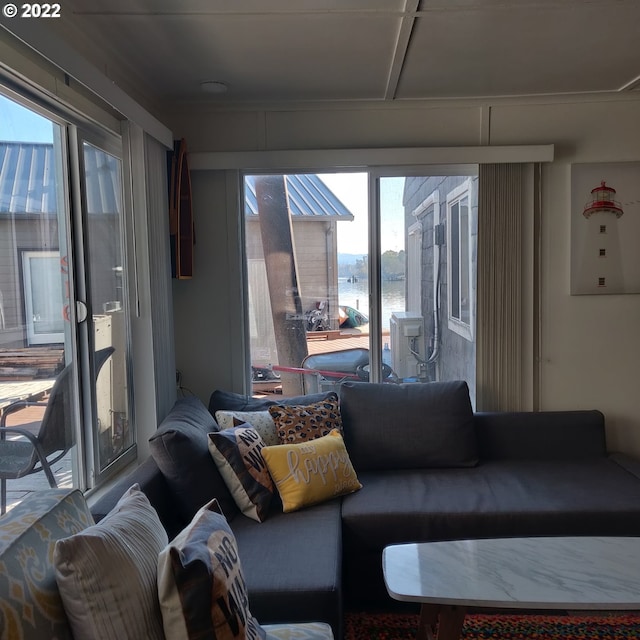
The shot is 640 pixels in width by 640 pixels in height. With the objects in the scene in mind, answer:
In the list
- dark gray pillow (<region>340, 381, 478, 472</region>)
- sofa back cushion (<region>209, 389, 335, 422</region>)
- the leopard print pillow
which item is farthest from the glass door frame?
dark gray pillow (<region>340, 381, 478, 472</region>)

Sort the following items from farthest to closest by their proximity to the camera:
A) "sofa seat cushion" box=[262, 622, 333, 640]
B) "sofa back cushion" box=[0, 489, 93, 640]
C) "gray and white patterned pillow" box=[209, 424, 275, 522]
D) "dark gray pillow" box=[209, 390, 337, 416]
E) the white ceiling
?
"dark gray pillow" box=[209, 390, 337, 416]
"gray and white patterned pillow" box=[209, 424, 275, 522]
the white ceiling
"sofa seat cushion" box=[262, 622, 333, 640]
"sofa back cushion" box=[0, 489, 93, 640]

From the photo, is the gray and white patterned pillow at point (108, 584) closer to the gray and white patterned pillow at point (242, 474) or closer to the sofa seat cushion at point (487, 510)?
the gray and white patterned pillow at point (242, 474)

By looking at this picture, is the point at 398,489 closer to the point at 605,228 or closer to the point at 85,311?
the point at 85,311

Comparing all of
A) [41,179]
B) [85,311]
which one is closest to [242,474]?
[85,311]

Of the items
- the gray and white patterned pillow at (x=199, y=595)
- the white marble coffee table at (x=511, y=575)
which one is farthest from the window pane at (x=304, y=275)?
the gray and white patterned pillow at (x=199, y=595)

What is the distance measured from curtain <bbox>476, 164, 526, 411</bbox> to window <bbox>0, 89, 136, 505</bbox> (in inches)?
75.2

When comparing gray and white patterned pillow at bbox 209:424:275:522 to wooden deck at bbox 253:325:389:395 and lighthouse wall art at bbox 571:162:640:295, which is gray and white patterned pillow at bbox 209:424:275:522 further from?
lighthouse wall art at bbox 571:162:640:295

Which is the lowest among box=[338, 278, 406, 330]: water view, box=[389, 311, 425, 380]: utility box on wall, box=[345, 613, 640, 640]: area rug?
box=[345, 613, 640, 640]: area rug

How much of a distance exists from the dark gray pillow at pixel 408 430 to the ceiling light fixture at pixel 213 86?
5.51 ft

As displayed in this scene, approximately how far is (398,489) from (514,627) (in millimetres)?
684

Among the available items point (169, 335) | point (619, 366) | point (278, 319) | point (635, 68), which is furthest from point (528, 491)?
point (635, 68)

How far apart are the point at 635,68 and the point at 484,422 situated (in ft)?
6.20

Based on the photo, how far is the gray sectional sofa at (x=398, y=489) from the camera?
6.27 feet

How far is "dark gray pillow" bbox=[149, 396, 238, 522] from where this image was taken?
2064mm
